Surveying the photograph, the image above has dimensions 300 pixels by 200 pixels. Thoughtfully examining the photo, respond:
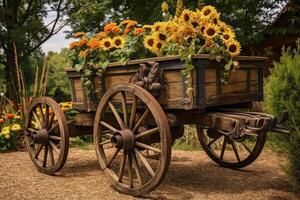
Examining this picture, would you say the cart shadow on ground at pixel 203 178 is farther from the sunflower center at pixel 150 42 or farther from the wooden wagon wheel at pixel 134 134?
the sunflower center at pixel 150 42

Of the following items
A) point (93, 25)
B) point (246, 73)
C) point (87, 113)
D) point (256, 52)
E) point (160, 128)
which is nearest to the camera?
point (160, 128)

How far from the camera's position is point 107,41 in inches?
164

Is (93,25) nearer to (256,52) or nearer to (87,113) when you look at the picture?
(256,52)

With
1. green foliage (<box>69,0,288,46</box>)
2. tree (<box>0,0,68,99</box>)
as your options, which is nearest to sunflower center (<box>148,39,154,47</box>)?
green foliage (<box>69,0,288,46</box>)

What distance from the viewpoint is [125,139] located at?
11.9 feet

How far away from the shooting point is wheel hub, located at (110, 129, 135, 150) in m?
3.63

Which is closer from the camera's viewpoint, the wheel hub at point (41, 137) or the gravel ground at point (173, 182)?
the gravel ground at point (173, 182)

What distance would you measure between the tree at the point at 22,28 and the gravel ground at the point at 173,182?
9.40m

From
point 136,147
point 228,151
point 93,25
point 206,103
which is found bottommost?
point 228,151

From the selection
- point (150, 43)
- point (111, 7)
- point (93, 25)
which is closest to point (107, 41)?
point (150, 43)

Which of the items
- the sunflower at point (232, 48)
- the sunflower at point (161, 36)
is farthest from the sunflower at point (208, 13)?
the sunflower at point (161, 36)

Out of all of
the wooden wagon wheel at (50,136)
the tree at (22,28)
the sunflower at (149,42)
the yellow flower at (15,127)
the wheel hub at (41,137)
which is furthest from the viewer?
the tree at (22,28)

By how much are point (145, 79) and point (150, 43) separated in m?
0.36

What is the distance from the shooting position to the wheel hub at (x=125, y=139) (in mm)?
3633
